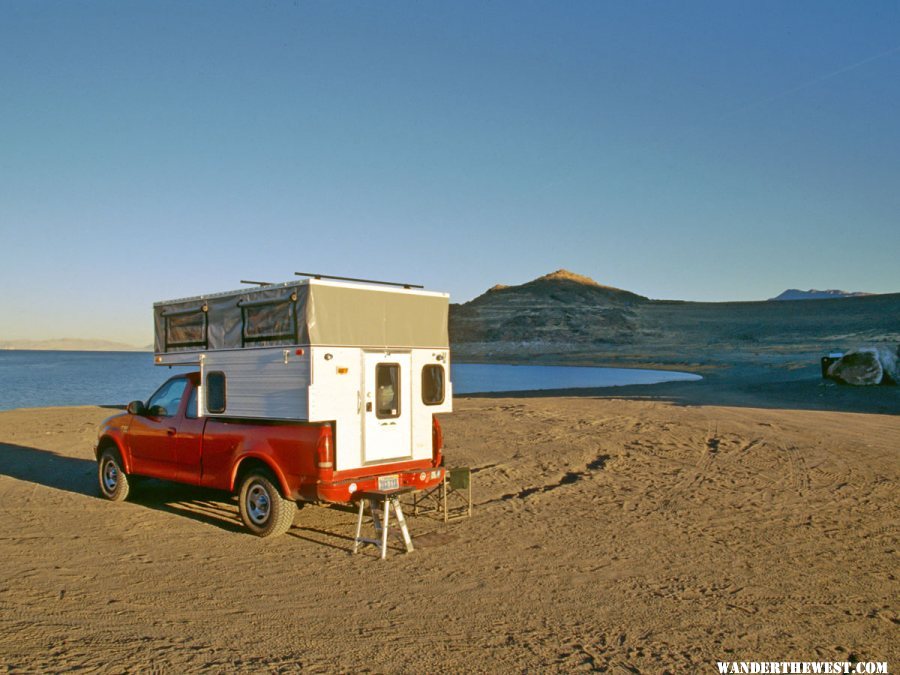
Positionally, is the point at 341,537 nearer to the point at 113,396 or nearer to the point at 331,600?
the point at 331,600

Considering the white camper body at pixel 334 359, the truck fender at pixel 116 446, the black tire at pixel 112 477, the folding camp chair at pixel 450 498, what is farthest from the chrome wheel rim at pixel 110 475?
the folding camp chair at pixel 450 498

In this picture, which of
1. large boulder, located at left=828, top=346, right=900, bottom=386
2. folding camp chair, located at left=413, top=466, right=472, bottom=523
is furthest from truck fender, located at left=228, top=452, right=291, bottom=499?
large boulder, located at left=828, top=346, right=900, bottom=386

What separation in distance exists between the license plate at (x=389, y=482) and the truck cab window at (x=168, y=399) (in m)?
3.07

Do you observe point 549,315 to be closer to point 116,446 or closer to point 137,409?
point 116,446

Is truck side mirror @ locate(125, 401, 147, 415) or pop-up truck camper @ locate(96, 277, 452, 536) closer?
pop-up truck camper @ locate(96, 277, 452, 536)

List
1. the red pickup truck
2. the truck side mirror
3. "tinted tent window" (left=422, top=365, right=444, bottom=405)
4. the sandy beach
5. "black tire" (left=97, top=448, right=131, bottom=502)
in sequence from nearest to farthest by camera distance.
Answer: the sandy beach < the red pickup truck < "tinted tent window" (left=422, top=365, right=444, bottom=405) < the truck side mirror < "black tire" (left=97, top=448, right=131, bottom=502)

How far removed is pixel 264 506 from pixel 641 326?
4719 inches

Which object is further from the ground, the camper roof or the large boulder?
the camper roof

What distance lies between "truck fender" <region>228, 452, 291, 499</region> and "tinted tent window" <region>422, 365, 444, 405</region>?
187cm

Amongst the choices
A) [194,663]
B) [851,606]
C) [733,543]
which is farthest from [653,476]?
[194,663]

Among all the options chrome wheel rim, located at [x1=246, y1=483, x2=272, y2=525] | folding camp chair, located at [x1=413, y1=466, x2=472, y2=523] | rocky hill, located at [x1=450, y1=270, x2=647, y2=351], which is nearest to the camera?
chrome wheel rim, located at [x1=246, y1=483, x2=272, y2=525]

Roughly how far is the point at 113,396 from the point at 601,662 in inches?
1946

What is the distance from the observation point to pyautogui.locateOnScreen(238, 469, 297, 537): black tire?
8023 millimetres

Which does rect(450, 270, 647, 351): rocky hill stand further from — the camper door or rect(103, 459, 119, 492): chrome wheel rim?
the camper door
